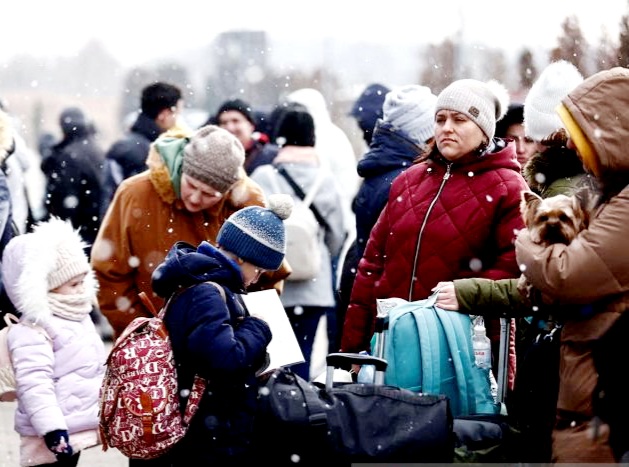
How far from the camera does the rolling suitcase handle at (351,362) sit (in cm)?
504

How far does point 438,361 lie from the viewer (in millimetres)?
5289

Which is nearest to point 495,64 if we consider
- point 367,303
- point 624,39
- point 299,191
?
point 624,39

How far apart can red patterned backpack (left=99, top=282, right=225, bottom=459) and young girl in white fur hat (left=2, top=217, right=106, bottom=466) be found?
0.95 meters

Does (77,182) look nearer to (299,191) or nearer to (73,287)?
(299,191)

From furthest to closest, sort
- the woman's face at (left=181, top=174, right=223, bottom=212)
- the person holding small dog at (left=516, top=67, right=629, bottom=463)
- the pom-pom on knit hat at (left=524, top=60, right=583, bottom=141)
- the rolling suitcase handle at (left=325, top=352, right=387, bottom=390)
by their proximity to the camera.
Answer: the woman's face at (left=181, top=174, right=223, bottom=212), the pom-pom on knit hat at (left=524, top=60, right=583, bottom=141), the rolling suitcase handle at (left=325, top=352, right=387, bottom=390), the person holding small dog at (left=516, top=67, right=629, bottom=463)

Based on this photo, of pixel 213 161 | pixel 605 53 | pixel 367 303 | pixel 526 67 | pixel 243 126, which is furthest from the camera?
pixel 526 67

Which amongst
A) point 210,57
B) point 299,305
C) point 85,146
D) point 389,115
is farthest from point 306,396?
point 210,57

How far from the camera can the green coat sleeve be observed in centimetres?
534

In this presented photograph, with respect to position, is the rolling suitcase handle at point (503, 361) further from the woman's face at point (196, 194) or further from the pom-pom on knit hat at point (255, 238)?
the woman's face at point (196, 194)

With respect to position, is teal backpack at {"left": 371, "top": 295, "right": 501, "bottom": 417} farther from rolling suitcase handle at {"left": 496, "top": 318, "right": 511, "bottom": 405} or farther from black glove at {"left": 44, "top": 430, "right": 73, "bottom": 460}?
black glove at {"left": 44, "top": 430, "right": 73, "bottom": 460}

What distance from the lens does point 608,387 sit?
4.61 m

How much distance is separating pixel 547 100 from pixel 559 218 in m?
1.99

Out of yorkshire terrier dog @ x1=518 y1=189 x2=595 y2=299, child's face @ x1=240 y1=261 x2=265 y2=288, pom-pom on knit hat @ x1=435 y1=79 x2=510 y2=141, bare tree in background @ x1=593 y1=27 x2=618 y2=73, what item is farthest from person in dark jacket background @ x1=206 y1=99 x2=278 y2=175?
yorkshire terrier dog @ x1=518 y1=189 x2=595 y2=299

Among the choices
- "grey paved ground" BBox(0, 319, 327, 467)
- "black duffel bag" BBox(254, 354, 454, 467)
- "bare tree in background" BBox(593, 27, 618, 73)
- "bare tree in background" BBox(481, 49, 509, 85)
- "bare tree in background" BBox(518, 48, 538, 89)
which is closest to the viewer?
"black duffel bag" BBox(254, 354, 454, 467)
